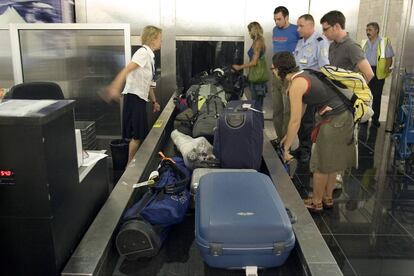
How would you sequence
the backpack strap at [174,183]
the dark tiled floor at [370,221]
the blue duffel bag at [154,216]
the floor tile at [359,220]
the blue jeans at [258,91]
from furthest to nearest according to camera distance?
the blue jeans at [258,91] < the floor tile at [359,220] < the dark tiled floor at [370,221] < the backpack strap at [174,183] < the blue duffel bag at [154,216]

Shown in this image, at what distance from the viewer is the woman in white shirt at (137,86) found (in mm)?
3971

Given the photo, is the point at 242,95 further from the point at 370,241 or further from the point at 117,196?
the point at 117,196

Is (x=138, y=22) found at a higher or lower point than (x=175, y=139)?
→ higher

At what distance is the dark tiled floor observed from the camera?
2822 millimetres

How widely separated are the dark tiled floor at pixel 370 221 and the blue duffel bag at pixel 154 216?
1.26m

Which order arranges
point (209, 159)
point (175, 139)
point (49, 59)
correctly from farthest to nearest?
point (49, 59), point (175, 139), point (209, 159)

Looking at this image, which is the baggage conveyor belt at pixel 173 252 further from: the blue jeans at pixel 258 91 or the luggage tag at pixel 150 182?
the blue jeans at pixel 258 91

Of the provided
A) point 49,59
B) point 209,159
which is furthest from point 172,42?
point 209,159

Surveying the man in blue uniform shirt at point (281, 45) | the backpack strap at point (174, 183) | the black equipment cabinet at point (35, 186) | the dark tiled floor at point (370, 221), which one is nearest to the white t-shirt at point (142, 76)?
the backpack strap at point (174, 183)

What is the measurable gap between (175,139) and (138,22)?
3765mm

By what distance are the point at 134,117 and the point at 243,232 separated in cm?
279

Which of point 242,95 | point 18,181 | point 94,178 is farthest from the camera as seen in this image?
point 242,95

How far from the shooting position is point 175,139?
11.7 ft

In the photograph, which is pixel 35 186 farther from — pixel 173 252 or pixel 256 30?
pixel 256 30
